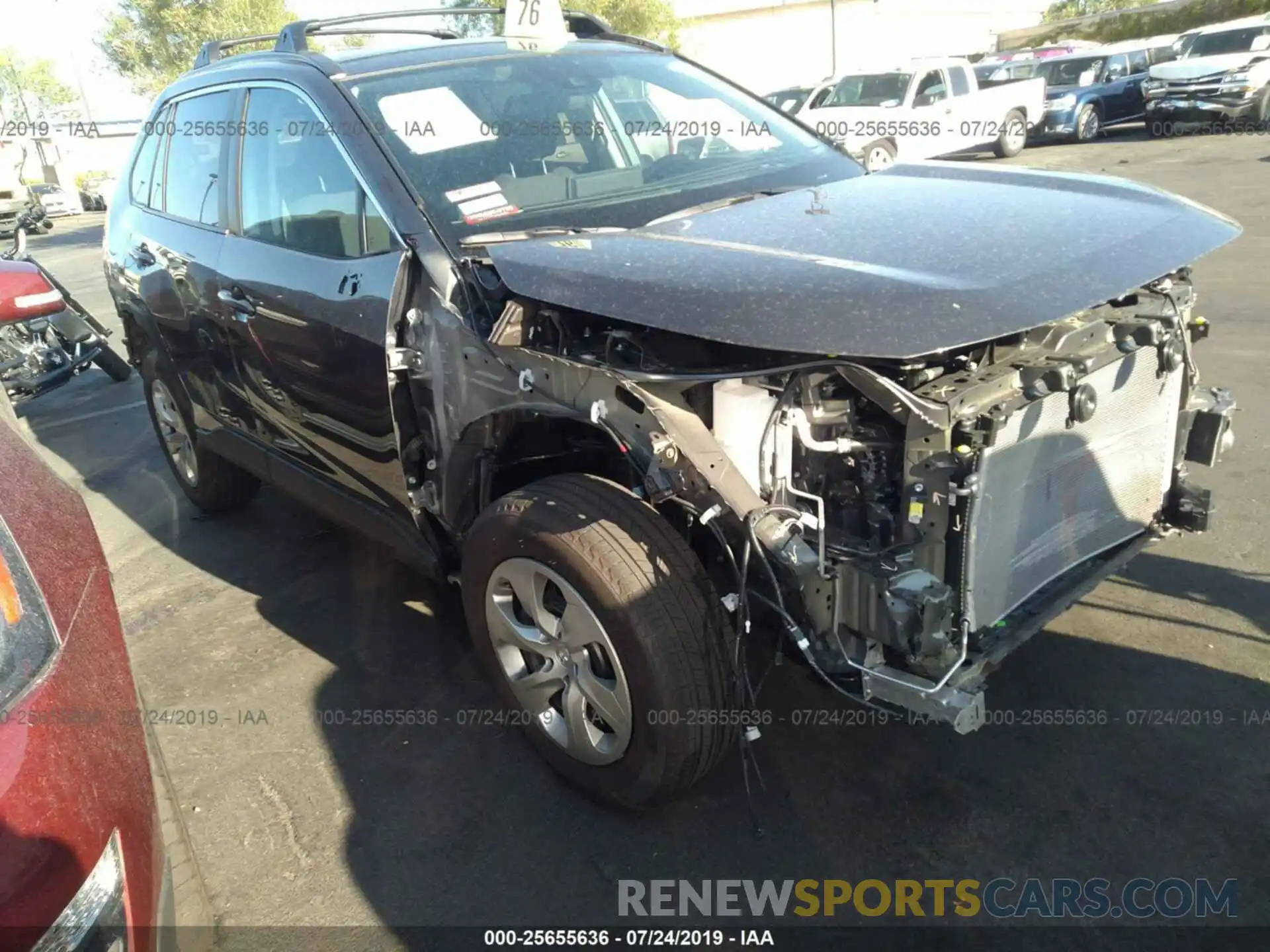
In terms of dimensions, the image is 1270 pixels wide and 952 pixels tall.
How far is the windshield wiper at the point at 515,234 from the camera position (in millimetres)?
2826

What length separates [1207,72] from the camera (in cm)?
1700

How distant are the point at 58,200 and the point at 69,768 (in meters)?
33.2

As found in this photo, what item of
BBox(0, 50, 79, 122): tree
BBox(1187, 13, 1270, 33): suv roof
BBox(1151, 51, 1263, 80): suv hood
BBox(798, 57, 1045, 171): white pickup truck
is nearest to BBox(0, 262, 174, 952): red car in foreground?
BBox(798, 57, 1045, 171): white pickup truck

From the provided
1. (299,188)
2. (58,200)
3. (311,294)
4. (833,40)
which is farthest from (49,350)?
(833,40)

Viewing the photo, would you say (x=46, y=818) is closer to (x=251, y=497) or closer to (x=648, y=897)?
(x=648, y=897)

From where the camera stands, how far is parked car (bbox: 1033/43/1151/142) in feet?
62.4

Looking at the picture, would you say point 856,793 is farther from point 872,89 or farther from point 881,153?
point 872,89

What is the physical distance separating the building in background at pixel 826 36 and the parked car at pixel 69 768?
43120mm

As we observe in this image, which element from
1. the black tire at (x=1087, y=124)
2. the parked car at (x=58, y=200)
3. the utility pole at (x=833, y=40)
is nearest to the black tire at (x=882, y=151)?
the black tire at (x=1087, y=124)

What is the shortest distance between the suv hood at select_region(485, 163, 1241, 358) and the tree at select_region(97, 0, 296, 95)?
76.0 ft

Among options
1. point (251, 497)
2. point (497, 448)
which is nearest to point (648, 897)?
point (497, 448)

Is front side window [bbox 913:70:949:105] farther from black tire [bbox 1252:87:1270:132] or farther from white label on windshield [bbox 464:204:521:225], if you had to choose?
white label on windshield [bbox 464:204:521:225]

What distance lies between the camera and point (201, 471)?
4.90 metres

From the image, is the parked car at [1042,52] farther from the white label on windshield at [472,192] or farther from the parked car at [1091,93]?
the white label on windshield at [472,192]
